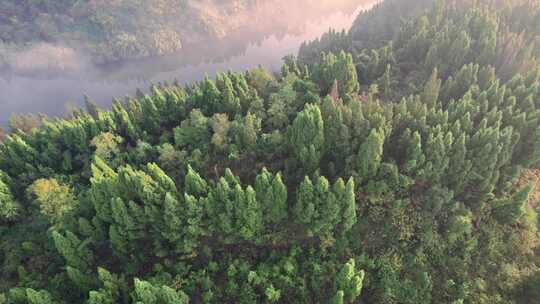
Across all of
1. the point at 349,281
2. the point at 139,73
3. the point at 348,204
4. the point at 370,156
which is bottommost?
the point at 349,281

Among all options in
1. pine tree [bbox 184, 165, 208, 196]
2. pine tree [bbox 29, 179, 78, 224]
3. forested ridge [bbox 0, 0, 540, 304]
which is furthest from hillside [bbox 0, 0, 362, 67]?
pine tree [bbox 184, 165, 208, 196]

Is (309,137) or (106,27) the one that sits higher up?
(106,27)

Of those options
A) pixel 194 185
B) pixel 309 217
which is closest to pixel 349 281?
pixel 309 217

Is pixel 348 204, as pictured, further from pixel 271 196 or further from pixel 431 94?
pixel 431 94

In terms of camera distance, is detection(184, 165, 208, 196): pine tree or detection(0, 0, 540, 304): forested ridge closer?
detection(0, 0, 540, 304): forested ridge

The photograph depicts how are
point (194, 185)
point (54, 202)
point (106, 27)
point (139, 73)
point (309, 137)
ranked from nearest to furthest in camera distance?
point (194, 185), point (309, 137), point (54, 202), point (139, 73), point (106, 27)

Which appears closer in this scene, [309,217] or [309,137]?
[309,217]

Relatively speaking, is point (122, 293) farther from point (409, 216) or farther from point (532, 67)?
point (532, 67)

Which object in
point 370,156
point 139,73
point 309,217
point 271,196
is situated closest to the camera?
point 309,217

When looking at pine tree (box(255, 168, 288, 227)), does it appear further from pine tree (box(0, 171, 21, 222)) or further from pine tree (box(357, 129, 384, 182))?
pine tree (box(0, 171, 21, 222))

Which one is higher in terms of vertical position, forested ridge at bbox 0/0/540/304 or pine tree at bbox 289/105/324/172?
pine tree at bbox 289/105/324/172
